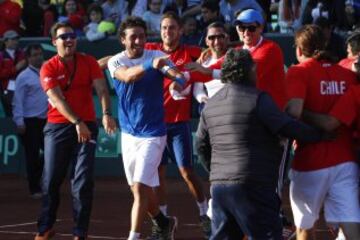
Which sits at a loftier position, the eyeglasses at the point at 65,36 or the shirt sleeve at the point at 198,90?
the eyeglasses at the point at 65,36

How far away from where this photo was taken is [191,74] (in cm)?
1042

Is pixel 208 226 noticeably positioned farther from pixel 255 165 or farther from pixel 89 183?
pixel 255 165

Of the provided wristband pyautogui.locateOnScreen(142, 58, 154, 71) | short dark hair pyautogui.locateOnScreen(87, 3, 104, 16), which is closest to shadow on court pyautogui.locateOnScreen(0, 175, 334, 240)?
wristband pyautogui.locateOnScreen(142, 58, 154, 71)

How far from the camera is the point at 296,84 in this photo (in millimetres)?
8766

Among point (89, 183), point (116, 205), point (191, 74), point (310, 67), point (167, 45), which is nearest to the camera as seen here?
point (310, 67)

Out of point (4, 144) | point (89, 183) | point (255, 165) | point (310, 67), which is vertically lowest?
point (4, 144)

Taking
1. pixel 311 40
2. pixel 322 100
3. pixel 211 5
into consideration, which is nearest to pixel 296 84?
pixel 322 100

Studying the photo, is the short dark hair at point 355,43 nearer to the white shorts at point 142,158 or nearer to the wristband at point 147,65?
the wristband at point 147,65

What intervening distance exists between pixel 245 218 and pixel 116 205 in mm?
7257

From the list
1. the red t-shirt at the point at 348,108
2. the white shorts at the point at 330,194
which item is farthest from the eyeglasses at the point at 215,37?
the red t-shirt at the point at 348,108

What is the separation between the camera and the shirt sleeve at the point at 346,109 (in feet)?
28.4

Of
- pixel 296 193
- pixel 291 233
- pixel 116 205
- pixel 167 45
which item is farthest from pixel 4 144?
pixel 296 193

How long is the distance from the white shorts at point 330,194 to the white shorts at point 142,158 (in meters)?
2.16

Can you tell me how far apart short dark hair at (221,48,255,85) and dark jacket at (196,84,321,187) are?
52 mm
